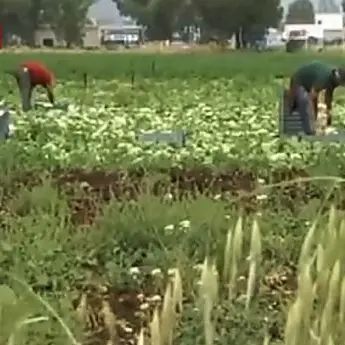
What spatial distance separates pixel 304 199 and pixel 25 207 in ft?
6.48

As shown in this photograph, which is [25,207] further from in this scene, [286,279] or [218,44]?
[218,44]

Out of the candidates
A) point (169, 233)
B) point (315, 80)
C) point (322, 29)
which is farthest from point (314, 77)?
point (322, 29)

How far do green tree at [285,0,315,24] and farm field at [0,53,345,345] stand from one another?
130m

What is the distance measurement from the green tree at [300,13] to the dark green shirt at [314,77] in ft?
416

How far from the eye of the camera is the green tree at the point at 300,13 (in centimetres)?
14612

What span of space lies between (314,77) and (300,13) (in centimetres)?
14111

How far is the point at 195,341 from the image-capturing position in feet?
16.7

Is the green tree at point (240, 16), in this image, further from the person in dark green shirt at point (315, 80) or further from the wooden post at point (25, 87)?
the person in dark green shirt at point (315, 80)

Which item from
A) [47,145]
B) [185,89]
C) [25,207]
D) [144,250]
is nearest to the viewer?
[144,250]

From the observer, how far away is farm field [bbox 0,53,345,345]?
9.52 ft

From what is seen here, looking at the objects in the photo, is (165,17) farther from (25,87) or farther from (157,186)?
(157,186)

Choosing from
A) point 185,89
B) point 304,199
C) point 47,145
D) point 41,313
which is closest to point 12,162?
point 47,145

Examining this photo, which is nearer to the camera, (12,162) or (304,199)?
(304,199)

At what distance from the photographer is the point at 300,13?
504 ft
